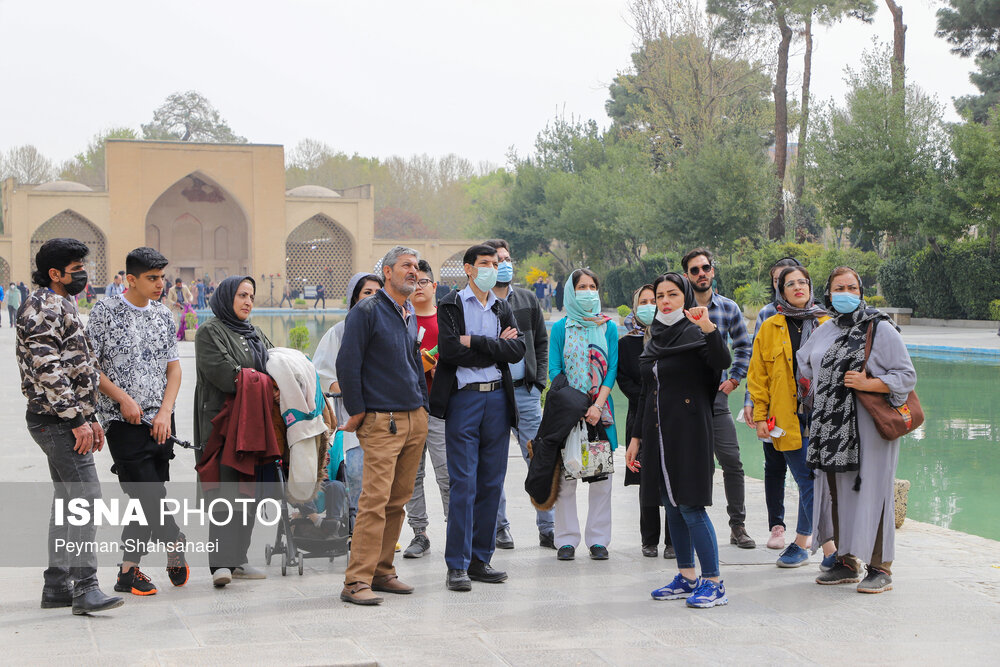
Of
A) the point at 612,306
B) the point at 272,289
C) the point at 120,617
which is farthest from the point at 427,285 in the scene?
the point at 272,289

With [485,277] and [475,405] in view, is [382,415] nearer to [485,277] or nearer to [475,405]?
[475,405]

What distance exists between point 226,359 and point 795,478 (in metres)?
2.92

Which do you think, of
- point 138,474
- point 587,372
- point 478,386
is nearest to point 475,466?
point 478,386

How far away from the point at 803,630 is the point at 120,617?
2.73m

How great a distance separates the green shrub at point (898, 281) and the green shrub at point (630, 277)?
732 centimetres

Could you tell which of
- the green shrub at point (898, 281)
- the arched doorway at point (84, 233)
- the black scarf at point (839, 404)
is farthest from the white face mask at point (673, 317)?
the arched doorway at point (84, 233)

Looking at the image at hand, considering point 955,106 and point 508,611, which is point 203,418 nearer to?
point 508,611

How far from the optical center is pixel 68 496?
4.36 m

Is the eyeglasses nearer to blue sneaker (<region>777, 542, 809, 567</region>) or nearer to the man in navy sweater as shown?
blue sneaker (<region>777, 542, 809, 567</region>)

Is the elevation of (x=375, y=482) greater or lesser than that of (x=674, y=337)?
lesser

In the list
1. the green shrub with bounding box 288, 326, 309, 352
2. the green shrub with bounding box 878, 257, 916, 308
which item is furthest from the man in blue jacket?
the green shrub with bounding box 878, 257, 916, 308

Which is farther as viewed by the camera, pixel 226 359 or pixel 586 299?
pixel 586 299

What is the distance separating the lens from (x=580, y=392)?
554cm

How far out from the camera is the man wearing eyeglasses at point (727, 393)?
5750 mm
